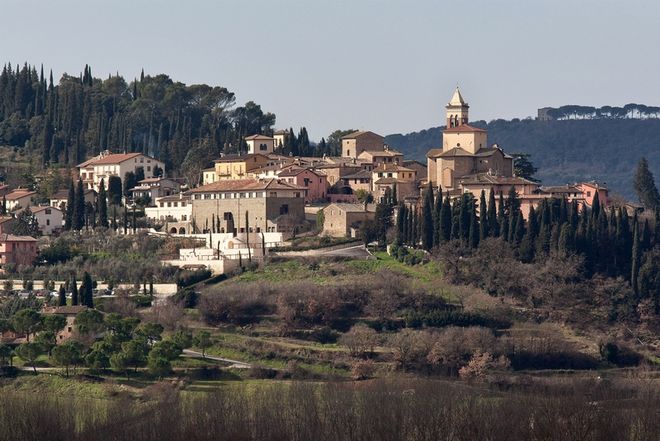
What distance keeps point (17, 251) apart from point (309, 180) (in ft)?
43.8

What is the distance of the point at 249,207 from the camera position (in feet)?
237

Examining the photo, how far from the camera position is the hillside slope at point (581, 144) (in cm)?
17188

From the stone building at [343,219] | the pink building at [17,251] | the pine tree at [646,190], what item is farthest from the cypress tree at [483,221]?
the pink building at [17,251]

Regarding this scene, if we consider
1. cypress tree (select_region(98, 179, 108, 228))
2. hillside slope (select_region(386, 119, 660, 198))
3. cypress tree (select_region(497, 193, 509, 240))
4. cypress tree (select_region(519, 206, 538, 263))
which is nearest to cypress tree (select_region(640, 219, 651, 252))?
cypress tree (select_region(519, 206, 538, 263))

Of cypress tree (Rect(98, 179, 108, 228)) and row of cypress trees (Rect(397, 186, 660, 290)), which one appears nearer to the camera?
row of cypress trees (Rect(397, 186, 660, 290))

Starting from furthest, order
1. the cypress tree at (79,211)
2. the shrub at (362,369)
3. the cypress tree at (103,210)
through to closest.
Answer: the cypress tree at (79,211)
the cypress tree at (103,210)
the shrub at (362,369)

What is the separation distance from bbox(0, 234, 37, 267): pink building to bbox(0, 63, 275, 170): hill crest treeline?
702 inches

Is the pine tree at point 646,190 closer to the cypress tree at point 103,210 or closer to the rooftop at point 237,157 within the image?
the rooftop at point 237,157

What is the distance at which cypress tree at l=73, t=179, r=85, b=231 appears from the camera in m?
74.5

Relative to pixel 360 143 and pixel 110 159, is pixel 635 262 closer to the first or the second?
pixel 360 143

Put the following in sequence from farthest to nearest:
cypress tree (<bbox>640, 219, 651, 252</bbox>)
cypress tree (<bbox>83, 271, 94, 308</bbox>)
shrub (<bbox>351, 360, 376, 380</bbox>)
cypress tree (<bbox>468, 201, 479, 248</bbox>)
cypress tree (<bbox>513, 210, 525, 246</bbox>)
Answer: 1. cypress tree (<bbox>468, 201, 479, 248</bbox>)
2. cypress tree (<bbox>513, 210, 525, 246</bbox>)
3. cypress tree (<bbox>640, 219, 651, 252</bbox>)
4. cypress tree (<bbox>83, 271, 94, 308</bbox>)
5. shrub (<bbox>351, 360, 376, 380</bbox>)

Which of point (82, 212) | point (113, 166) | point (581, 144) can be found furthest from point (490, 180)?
point (581, 144)

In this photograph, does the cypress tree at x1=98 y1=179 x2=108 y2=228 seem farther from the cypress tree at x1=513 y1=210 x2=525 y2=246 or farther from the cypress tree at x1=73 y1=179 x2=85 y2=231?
the cypress tree at x1=513 y1=210 x2=525 y2=246

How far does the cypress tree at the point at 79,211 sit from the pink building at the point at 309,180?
331 inches
